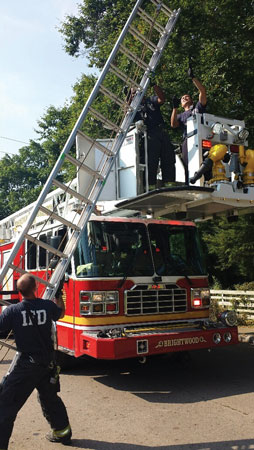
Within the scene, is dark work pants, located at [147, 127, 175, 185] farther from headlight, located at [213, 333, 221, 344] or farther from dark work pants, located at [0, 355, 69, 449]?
dark work pants, located at [0, 355, 69, 449]

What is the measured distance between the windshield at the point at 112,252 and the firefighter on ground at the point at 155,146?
86 centimetres

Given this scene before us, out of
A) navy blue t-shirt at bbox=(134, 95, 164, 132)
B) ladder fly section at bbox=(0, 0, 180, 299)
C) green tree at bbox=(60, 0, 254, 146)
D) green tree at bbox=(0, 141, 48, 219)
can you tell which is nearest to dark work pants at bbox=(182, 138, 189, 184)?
navy blue t-shirt at bbox=(134, 95, 164, 132)

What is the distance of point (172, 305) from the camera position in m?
6.18

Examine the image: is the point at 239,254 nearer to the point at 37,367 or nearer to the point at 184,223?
the point at 184,223

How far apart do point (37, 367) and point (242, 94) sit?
340 inches

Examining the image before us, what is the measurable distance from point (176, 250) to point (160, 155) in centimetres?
144

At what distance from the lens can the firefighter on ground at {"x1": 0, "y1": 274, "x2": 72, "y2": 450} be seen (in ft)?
11.8

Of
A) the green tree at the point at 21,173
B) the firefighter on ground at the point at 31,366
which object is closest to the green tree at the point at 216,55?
the firefighter on ground at the point at 31,366

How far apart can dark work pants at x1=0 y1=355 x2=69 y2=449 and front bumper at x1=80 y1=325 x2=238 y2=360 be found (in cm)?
126

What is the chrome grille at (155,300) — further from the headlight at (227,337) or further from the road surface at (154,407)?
the road surface at (154,407)

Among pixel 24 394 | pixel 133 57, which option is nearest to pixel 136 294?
pixel 24 394

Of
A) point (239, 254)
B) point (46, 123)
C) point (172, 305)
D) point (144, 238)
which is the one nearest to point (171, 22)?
point (144, 238)

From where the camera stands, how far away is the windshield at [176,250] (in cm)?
628

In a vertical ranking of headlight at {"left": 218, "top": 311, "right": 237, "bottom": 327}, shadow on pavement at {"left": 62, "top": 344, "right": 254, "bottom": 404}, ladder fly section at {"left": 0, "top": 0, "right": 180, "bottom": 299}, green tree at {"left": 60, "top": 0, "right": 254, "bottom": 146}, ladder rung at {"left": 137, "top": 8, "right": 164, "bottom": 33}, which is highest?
green tree at {"left": 60, "top": 0, "right": 254, "bottom": 146}
